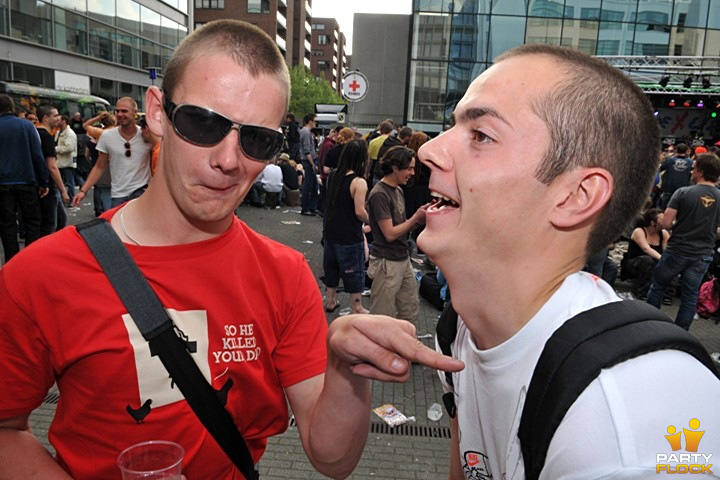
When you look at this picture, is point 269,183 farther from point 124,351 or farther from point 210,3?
point 210,3

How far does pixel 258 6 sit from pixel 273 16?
2.34m

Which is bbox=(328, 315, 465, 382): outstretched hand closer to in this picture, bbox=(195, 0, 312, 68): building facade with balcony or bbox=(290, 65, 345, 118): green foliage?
bbox=(195, 0, 312, 68): building facade with balcony

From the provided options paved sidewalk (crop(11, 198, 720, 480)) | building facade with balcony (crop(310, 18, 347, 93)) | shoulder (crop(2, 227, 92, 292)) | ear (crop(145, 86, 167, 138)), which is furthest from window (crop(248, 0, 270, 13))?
shoulder (crop(2, 227, 92, 292))

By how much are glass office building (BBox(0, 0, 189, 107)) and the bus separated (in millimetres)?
4601

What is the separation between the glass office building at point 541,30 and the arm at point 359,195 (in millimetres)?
21960

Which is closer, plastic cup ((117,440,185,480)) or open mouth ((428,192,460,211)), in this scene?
plastic cup ((117,440,185,480))

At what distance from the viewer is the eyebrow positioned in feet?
4.53

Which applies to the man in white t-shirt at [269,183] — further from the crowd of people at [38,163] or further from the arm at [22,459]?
the arm at [22,459]

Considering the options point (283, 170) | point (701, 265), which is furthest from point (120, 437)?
point (283, 170)

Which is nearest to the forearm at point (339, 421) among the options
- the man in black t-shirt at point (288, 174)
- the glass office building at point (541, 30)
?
the man in black t-shirt at point (288, 174)

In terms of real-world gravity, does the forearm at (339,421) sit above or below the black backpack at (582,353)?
below

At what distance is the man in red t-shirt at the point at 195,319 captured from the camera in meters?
1.48

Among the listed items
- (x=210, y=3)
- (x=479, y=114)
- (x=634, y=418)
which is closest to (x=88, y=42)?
(x=479, y=114)

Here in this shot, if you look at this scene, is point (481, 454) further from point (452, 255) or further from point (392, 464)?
point (392, 464)
